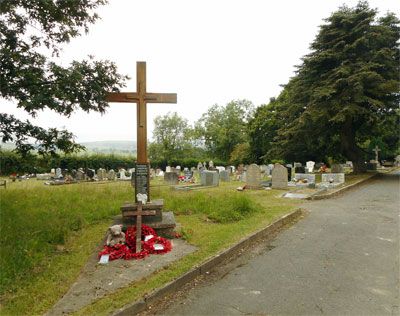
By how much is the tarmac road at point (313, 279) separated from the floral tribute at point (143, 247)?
4.18ft

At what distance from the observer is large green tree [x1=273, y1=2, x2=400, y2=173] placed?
55.6 feet

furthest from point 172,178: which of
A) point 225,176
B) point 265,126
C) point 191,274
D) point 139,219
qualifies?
point 265,126

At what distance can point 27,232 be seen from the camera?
189 inches

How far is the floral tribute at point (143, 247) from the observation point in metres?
4.27

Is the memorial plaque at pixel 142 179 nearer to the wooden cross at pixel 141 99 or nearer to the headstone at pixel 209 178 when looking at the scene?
the wooden cross at pixel 141 99

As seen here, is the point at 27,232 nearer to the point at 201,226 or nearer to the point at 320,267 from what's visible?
the point at 201,226

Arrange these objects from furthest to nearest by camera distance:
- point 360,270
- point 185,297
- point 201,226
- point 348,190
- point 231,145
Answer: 1. point 231,145
2. point 348,190
3. point 201,226
4. point 360,270
5. point 185,297

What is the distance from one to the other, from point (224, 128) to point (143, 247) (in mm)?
45498

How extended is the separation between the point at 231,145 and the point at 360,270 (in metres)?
45.5

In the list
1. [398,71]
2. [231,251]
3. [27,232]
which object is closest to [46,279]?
[27,232]

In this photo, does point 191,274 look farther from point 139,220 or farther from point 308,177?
point 308,177

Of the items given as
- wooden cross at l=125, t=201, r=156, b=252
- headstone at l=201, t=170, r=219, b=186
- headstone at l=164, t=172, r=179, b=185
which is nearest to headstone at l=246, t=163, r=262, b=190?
headstone at l=201, t=170, r=219, b=186

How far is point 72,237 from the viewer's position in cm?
549

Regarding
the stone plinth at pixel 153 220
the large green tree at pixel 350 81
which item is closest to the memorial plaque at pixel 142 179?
the stone plinth at pixel 153 220
